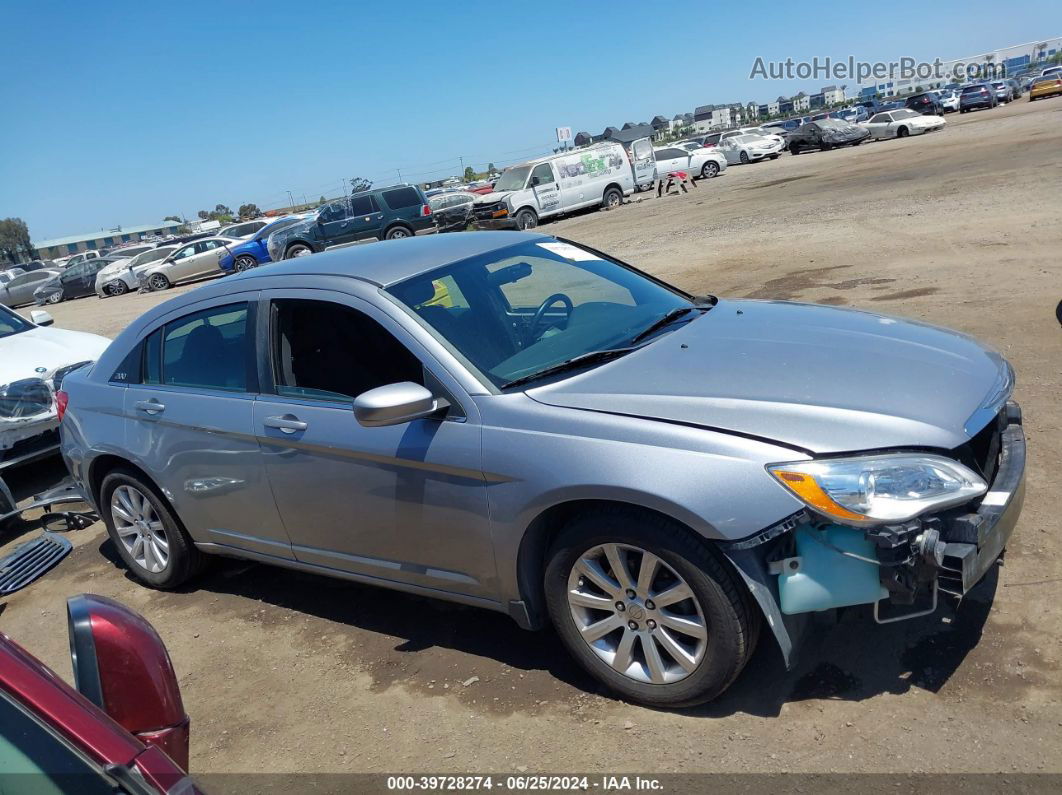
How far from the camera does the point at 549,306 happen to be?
4.11m

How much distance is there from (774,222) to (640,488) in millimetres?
15103

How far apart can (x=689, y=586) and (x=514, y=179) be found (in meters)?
26.2

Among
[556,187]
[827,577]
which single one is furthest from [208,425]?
[556,187]

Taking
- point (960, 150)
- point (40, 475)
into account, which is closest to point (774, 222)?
point (960, 150)

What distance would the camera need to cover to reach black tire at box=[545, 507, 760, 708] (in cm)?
288

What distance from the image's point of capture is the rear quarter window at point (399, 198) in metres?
26.3

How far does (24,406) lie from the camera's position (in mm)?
7059

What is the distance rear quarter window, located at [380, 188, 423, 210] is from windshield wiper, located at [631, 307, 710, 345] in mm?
23220

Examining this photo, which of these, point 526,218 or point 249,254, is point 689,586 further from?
point 249,254

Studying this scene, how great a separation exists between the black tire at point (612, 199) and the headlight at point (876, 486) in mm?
28052

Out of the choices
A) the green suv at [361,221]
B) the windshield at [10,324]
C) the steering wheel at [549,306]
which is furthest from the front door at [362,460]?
the green suv at [361,221]

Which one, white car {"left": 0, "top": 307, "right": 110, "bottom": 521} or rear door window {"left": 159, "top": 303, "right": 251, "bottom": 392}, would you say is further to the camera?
white car {"left": 0, "top": 307, "right": 110, "bottom": 521}

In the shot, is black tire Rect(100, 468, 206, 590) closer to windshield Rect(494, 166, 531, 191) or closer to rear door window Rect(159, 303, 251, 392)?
rear door window Rect(159, 303, 251, 392)

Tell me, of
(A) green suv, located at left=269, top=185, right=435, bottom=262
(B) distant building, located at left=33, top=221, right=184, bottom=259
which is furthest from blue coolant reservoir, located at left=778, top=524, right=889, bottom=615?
(B) distant building, located at left=33, top=221, right=184, bottom=259
